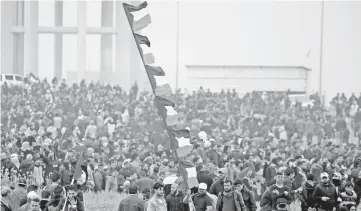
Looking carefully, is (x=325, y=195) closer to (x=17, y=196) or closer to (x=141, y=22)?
(x=17, y=196)

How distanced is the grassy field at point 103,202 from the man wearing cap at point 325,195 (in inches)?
138

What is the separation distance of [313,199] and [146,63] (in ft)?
21.9

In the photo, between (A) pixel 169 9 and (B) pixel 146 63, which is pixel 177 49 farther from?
(B) pixel 146 63

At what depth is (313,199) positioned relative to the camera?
696 inches

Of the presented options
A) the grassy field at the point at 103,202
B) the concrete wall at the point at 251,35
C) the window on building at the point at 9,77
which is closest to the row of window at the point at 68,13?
the concrete wall at the point at 251,35

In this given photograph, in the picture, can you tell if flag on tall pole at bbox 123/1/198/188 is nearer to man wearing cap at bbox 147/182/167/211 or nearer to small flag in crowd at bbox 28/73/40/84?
man wearing cap at bbox 147/182/167/211

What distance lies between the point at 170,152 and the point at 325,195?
1116 centimetres

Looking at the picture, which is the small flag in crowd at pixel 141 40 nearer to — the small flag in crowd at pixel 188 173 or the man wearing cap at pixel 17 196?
the small flag in crowd at pixel 188 173

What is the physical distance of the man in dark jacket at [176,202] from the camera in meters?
16.7

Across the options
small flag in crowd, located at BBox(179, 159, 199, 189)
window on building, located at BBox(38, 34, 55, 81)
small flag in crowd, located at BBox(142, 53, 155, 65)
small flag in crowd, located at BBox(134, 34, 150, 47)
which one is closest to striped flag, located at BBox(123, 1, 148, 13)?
small flag in crowd, located at BBox(134, 34, 150, 47)

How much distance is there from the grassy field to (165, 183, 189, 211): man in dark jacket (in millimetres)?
4373

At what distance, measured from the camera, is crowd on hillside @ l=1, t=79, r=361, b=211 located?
648 inches

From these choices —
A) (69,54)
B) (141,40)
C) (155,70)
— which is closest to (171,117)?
(155,70)

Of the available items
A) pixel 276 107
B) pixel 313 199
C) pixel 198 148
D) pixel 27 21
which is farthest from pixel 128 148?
pixel 27 21
